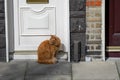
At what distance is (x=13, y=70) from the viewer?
29.9ft

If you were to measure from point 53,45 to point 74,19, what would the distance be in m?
0.65

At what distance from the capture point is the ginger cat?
9.49m

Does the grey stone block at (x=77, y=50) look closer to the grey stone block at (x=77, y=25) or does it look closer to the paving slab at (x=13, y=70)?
the grey stone block at (x=77, y=25)

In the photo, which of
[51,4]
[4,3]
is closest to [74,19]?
[51,4]

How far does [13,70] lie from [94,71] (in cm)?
148

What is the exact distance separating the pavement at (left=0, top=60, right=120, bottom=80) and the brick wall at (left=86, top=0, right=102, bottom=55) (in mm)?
293

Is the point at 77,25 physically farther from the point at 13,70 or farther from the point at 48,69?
the point at 13,70

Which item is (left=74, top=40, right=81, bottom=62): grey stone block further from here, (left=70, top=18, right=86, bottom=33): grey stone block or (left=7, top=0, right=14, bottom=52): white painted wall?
(left=7, top=0, right=14, bottom=52): white painted wall

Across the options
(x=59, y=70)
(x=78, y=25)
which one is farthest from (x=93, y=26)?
(x=59, y=70)

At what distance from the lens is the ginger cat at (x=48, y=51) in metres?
9.49

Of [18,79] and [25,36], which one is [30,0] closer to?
[25,36]

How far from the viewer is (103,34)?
9.52 meters

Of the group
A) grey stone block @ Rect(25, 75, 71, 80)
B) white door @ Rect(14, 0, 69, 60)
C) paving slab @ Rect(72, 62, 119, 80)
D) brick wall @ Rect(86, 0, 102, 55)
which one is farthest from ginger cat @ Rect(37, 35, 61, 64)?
grey stone block @ Rect(25, 75, 71, 80)

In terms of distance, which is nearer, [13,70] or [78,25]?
[13,70]
